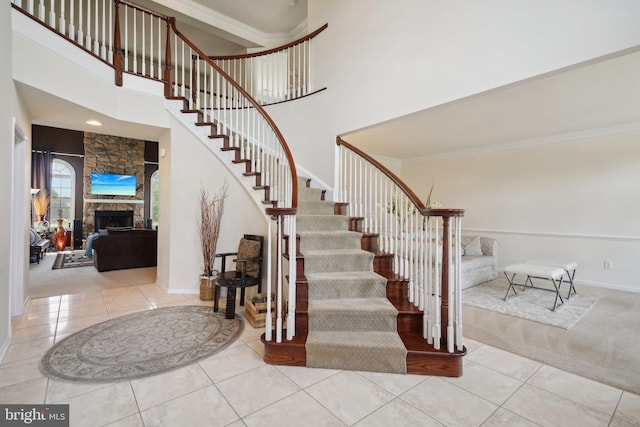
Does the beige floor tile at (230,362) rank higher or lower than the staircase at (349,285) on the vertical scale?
lower

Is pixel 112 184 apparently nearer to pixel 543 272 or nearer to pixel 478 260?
pixel 478 260

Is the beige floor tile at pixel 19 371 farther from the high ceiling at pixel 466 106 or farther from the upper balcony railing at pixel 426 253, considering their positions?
the upper balcony railing at pixel 426 253

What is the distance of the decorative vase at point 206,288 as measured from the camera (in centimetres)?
370

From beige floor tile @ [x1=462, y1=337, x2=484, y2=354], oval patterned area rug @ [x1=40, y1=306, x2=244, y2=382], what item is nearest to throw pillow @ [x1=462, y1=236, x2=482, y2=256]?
beige floor tile @ [x1=462, y1=337, x2=484, y2=354]

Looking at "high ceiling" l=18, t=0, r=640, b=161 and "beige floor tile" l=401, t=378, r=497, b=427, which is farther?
"high ceiling" l=18, t=0, r=640, b=161

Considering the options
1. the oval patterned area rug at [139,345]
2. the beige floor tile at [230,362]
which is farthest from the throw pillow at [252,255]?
the beige floor tile at [230,362]

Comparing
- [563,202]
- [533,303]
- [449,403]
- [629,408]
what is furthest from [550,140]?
[449,403]

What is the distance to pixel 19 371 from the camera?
2057 millimetres

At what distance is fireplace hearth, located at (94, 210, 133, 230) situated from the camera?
327 inches

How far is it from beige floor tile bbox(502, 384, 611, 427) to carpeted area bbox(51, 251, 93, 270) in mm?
7280

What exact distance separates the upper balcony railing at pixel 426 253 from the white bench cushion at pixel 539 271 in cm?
157

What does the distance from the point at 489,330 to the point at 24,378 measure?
13.0ft

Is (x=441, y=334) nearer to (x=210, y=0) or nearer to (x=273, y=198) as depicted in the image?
(x=273, y=198)

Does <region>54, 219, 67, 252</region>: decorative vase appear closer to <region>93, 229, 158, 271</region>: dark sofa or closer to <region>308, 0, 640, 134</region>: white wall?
<region>93, 229, 158, 271</region>: dark sofa
